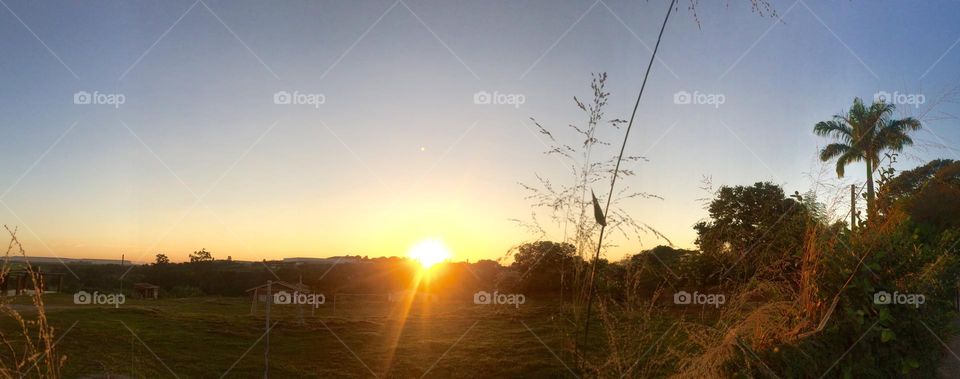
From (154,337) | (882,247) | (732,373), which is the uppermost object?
(882,247)

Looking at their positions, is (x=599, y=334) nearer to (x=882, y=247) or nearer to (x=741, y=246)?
(x=741, y=246)

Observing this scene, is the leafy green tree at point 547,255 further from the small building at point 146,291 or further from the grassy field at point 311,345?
the small building at point 146,291

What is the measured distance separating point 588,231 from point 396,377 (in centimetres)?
727

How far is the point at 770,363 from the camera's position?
3252mm

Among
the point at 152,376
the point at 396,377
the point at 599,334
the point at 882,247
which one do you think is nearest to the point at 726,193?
the point at 599,334

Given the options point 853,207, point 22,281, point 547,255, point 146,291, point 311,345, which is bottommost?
point 146,291

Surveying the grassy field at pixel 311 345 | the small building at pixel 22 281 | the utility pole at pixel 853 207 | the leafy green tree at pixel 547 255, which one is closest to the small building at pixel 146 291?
the small building at pixel 22 281

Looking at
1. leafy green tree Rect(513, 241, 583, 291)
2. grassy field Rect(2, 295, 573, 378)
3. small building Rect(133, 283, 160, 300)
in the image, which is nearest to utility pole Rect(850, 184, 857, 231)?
leafy green tree Rect(513, 241, 583, 291)

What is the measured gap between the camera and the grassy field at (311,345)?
1203cm

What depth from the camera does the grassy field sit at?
12031 millimetres

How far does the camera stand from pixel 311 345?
17875 millimetres

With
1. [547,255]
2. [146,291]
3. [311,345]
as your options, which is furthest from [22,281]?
[547,255]

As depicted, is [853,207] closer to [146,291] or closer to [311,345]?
[311,345]

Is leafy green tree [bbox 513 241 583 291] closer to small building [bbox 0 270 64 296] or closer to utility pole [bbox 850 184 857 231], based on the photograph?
utility pole [bbox 850 184 857 231]
